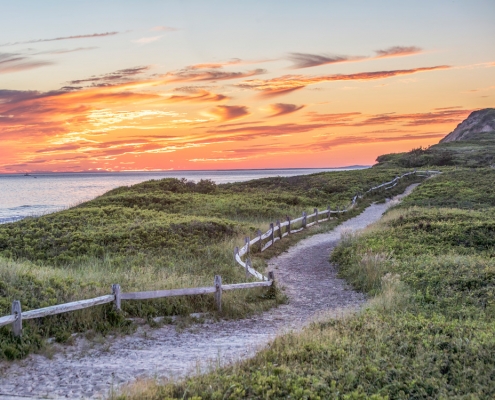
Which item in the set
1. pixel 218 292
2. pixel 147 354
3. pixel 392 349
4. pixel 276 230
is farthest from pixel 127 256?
pixel 392 349

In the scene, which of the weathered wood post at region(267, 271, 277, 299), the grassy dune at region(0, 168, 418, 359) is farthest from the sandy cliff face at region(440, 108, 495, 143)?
the weathered wood post at region(267, 271, 277, 299)

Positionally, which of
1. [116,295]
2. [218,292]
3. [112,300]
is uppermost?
[116,295]

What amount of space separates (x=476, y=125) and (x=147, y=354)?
17976 centimetres

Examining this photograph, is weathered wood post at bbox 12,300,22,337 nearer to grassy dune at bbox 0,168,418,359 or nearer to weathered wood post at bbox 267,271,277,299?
grassy dune at bbox 0,168,418,359

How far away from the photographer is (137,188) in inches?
2041

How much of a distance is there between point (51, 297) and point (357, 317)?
743 centimetres

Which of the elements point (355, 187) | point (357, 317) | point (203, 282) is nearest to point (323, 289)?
point (203, 282)

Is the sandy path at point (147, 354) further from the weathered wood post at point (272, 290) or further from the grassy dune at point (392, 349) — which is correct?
the grassy dune at point (392, 349)

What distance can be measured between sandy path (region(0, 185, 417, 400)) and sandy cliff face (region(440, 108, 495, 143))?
523ft

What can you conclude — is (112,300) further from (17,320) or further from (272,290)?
(272,290)

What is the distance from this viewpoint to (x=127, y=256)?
2014 centimetres

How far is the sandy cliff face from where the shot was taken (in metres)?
160

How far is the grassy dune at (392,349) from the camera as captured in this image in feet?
23.2

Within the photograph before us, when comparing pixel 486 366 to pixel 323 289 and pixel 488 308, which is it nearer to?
pixel 488 308
